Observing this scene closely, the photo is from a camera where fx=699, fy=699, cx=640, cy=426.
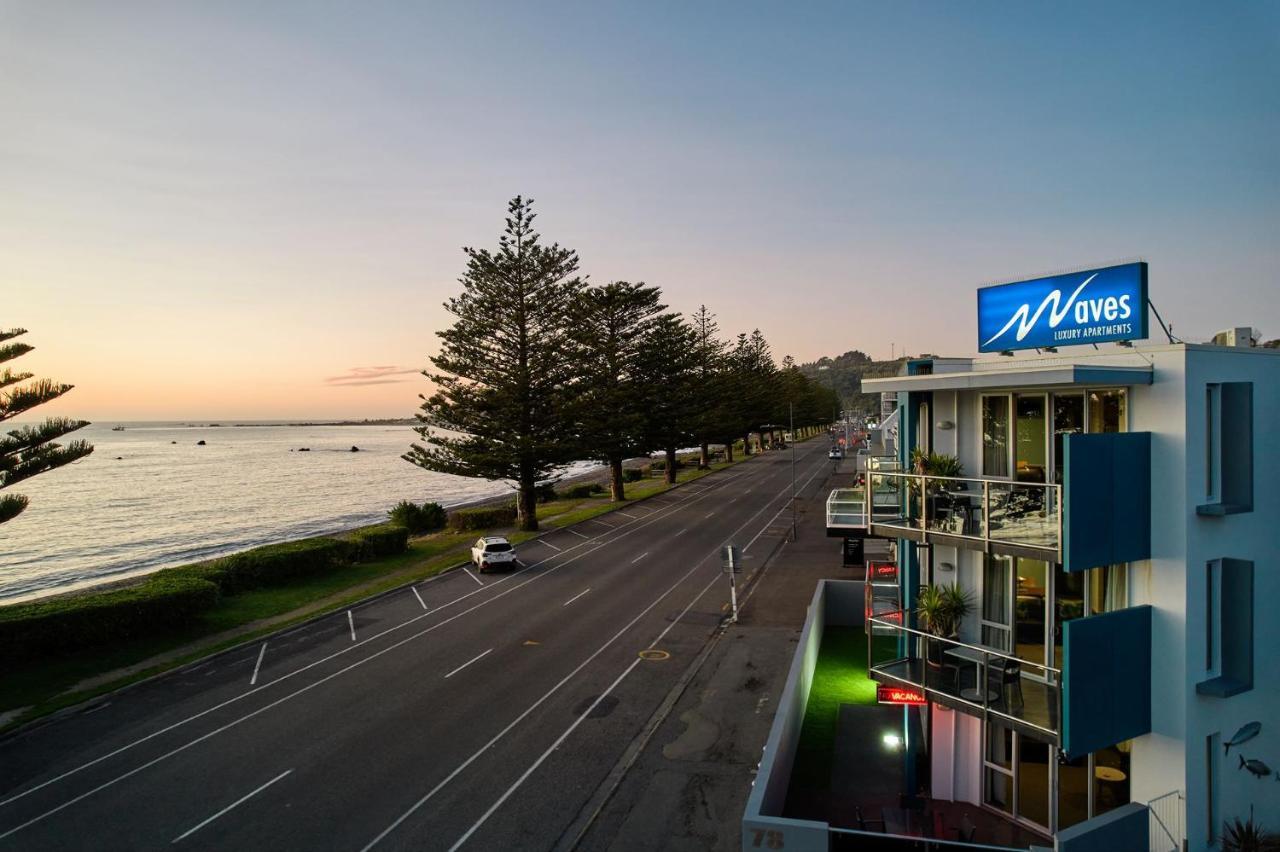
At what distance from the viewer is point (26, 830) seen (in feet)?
35.9

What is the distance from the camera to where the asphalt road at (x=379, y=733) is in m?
10.9

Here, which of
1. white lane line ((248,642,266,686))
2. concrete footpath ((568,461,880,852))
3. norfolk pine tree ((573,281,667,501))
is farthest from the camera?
norfolk pine tree ((573,281,667,501))

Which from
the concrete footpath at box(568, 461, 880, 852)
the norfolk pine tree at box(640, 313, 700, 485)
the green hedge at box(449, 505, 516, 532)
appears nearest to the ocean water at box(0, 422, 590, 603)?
the green hedge at box(449, 505, 516, 532)

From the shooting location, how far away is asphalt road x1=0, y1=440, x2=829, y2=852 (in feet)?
35.8

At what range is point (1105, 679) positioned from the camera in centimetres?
868

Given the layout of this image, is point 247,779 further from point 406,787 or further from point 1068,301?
point 1068,301

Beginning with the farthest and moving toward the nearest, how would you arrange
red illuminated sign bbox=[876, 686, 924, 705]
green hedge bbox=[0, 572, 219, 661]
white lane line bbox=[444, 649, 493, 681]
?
green hedge bbox=[0, 572, 219, 661]
white lane line bbox=[444, 649, 493, 681]
red illuminated sign bbox=[876, 686, 924, 705]

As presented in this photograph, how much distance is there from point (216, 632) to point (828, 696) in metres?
17.5

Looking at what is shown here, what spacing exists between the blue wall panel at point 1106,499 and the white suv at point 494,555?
22962mm

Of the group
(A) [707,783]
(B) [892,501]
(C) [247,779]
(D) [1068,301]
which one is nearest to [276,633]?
(C) [247,779]

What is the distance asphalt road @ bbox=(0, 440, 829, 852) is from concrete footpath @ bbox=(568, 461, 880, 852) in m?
0.60

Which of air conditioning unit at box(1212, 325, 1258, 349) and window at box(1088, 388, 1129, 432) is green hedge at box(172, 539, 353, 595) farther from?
air conditioning unit at box(1212, 325, 1258, 349)

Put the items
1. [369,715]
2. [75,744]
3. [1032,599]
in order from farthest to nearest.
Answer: [369,715] < [75,744] < [1032,599]

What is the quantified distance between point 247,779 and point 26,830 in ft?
9.90
